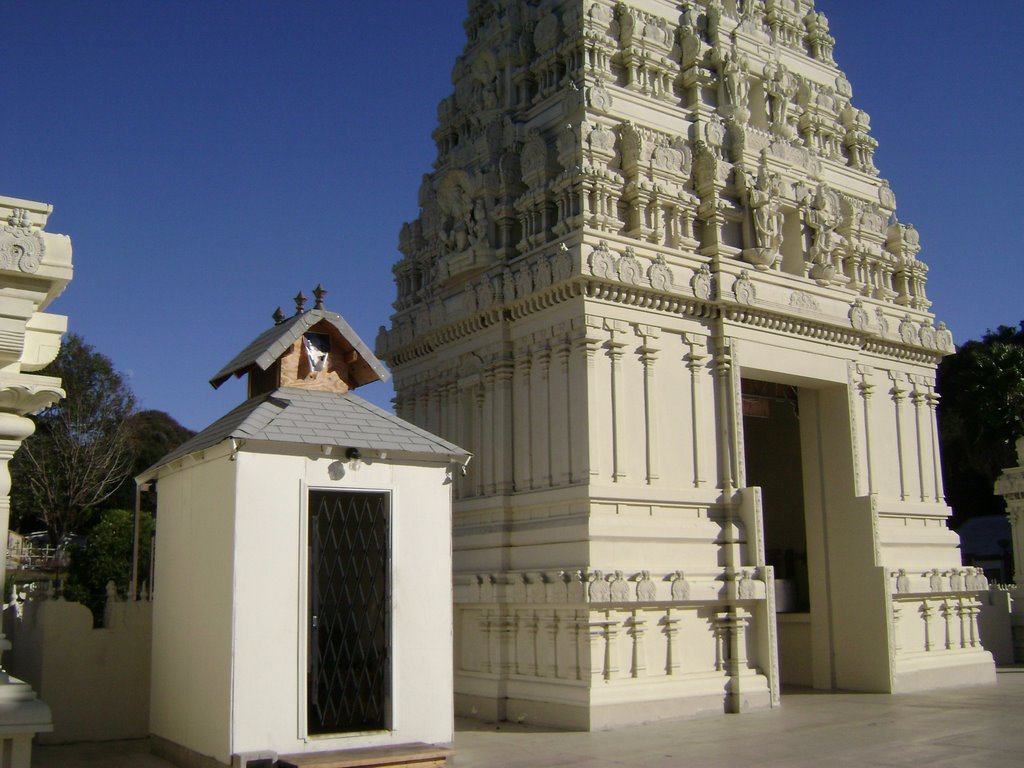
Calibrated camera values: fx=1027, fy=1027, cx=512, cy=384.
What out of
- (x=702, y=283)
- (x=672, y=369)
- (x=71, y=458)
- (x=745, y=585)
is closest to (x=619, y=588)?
(x=745, y=585)

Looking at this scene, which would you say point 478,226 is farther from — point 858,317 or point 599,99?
point 858,317

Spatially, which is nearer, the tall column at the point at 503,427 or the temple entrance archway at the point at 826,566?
the tall column at the point at 503,427

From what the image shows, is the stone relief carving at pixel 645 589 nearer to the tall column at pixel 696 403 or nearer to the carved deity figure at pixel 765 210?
the tall column at pixel 696 403

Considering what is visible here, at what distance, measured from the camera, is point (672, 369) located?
59.1 ft

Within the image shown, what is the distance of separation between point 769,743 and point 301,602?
6755mm

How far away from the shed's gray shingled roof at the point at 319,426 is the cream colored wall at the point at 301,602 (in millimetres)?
257

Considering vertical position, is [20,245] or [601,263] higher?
[601,263]

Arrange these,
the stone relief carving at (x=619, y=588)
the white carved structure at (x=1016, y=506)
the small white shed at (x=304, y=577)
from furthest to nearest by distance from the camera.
Result: 1. the white carved structure at (x=1016, y=506)
2. the stone relief carving at (x=619, y=588)
3. the small white shed at (x=304, y=577)

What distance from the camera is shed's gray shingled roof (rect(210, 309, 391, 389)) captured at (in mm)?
12922

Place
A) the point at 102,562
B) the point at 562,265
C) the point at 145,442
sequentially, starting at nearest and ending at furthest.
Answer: the point at 562,265, the point at 102,562, the point at 145,442

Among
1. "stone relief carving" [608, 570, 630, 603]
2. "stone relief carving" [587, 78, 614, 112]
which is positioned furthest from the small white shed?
"stone relief carving" [587, 78, 614, 112]

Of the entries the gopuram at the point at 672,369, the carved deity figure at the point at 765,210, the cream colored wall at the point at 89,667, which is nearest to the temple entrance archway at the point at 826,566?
the gopuram at the point at 672,369

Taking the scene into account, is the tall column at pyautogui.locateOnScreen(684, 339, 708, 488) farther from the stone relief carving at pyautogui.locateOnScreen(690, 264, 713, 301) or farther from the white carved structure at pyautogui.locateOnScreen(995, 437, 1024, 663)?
the white carved structure at pyautogui.locateOnScreen(995, 437, 1024, 663)

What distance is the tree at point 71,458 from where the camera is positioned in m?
41.6
